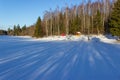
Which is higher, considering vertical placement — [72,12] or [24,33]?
[72,12]

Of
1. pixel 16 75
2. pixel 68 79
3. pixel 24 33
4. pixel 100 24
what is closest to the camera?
pixel 68 79

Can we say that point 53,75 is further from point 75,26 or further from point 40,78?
Answer: point 75,26

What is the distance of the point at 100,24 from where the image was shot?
73938mm

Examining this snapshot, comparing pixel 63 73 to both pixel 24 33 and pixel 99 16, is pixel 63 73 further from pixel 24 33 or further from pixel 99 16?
pixel 24 33

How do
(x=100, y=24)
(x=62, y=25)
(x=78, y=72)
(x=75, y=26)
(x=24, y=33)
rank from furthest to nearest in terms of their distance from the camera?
(x=24, y=33), (x=62, y=25), (x=75, y=26), (x=100, y=24), (x=78, y=72)

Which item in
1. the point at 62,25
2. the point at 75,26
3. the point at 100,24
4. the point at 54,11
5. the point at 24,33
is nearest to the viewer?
the point at 100,24

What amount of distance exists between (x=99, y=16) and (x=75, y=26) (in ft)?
35.6

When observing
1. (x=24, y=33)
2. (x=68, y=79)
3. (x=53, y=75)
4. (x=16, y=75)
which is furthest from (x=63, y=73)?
(x=24, y=33)

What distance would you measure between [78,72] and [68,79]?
1.65 meters

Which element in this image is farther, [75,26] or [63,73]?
[75,26]

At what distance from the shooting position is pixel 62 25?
96938mm

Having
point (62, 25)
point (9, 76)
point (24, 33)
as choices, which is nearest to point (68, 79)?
point (9, 76)

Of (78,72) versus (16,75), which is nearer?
(16,75)

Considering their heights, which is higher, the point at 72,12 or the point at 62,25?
the point at 72,12
